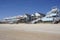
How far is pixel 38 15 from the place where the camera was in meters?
33.1

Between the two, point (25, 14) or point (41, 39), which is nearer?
point (41, 39)

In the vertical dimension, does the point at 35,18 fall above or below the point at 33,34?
above

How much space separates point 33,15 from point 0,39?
25.5 metres

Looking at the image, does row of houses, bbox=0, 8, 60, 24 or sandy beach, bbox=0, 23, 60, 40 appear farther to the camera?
row of houses, bbox=0, 8, 60, 24

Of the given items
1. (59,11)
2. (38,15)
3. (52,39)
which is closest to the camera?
(52,39)

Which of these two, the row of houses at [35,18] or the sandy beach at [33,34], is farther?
the row of houses at [35,18]

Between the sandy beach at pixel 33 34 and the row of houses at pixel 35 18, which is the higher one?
the row of houses at pixel 35 18

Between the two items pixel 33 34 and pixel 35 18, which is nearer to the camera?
pixel 33 34

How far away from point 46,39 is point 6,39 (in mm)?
2375

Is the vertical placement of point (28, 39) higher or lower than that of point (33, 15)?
lower

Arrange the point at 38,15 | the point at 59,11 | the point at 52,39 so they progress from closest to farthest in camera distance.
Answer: the point at 52,39 < the point at 59,11 < the point at 38,15

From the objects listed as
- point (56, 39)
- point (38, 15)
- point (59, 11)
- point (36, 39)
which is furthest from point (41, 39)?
point (38, 15)

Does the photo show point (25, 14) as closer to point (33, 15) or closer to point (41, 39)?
point (33, 15)

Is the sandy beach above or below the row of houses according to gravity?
below
